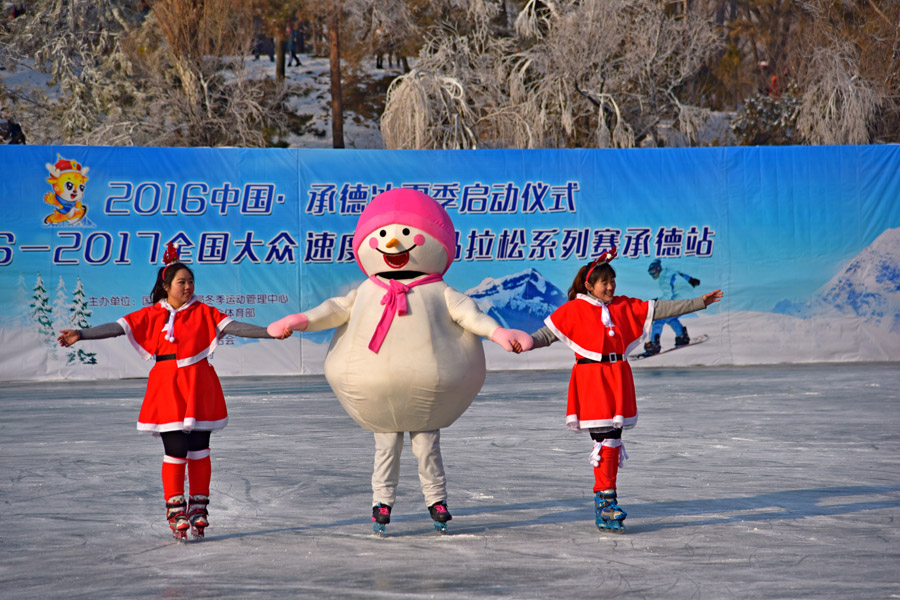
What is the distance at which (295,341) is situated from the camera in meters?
12.5

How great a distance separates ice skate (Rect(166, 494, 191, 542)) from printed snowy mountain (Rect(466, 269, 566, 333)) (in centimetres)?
807

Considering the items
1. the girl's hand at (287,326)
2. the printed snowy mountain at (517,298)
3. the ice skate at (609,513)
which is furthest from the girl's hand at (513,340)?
the printed snowy mountain at (517,298)

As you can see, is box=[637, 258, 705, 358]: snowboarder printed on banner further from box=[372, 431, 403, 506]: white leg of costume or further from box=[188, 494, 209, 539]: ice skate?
box=[188, 494, 209, 539]: ice skate

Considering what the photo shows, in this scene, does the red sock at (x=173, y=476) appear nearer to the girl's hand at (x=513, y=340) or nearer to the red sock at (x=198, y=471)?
the red sock at (x=198, y=471)

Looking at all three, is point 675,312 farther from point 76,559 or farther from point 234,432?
point 234,432

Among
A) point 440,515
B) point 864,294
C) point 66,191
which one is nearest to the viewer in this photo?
point 440,515

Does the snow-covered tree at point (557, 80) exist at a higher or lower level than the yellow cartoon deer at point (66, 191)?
higher

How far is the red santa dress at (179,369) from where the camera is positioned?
4.79m

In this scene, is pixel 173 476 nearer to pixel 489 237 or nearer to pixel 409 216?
pixel 409 216

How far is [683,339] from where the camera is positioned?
1295 cm

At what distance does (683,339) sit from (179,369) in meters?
9.14

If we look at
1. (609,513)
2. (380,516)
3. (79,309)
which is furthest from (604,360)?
(79,309)

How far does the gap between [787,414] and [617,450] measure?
14.8 feet

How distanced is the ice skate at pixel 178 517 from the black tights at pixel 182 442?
0.68 feet
